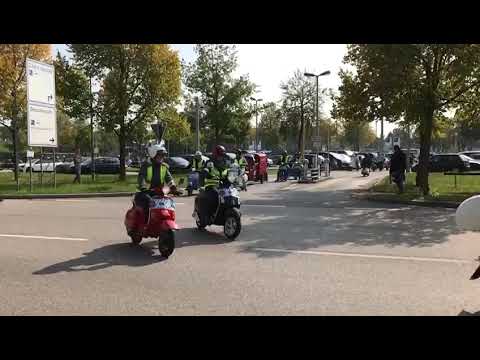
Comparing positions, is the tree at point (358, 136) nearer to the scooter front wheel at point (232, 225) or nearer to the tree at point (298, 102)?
the tree at point (298, 102)

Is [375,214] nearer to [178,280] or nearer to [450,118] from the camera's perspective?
[178,280]

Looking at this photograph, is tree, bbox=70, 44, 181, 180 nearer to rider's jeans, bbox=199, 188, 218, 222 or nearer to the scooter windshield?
rider's jeans, bbox=199, 188, 218, 222

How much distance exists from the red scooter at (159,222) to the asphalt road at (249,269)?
0.82 feet

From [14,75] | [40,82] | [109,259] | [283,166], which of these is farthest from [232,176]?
[14,75]

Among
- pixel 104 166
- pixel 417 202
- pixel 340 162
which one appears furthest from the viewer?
pixel 340 162

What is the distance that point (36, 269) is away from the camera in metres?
7.20

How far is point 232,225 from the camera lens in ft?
32.4

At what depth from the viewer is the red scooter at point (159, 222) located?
802cm

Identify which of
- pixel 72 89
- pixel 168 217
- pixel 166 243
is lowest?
pixel 166 243

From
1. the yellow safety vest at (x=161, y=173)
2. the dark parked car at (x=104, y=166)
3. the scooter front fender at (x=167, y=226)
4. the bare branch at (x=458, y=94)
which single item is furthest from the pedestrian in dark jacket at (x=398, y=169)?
the dark parked car at (x=104, y=166)

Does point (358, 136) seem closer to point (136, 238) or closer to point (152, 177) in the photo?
point (136, 238)

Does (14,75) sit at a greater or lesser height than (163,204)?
greater

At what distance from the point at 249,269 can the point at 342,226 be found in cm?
491

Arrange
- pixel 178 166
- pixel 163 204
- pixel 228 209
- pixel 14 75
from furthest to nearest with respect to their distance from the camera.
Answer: pixel 178 166
pixel 14 75
pixel 228 209
pixel 163 204
